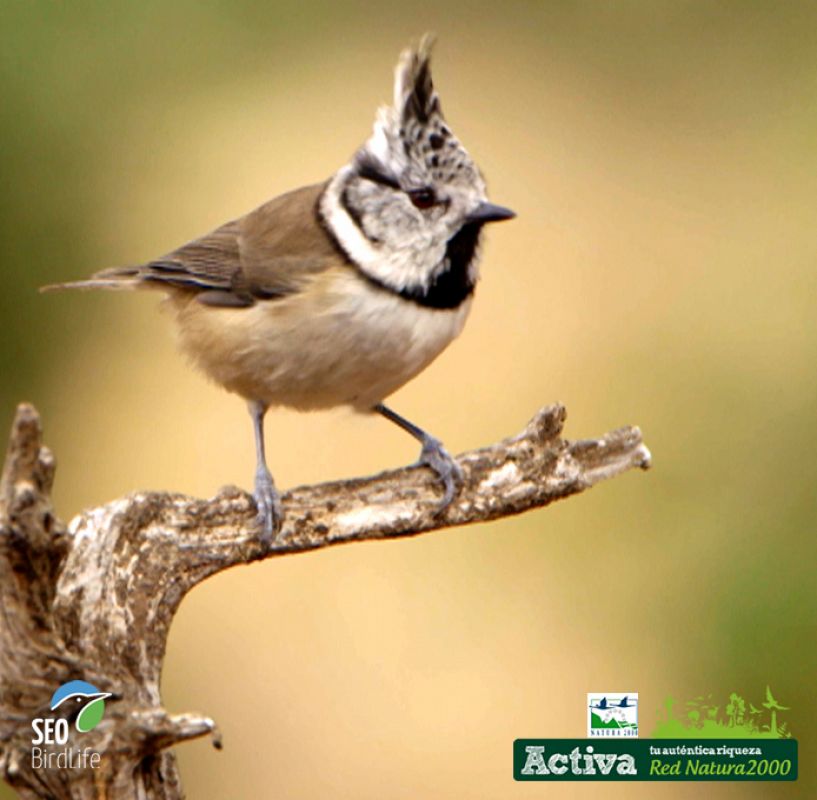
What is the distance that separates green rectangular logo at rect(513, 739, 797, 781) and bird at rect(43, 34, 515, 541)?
63 cm

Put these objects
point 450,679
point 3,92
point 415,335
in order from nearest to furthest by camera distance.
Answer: point 415,335 → point 450,679 → point 3,92

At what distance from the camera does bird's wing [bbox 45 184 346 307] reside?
276 centimetres

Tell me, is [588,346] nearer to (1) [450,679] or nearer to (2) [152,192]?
(1) [450,679]

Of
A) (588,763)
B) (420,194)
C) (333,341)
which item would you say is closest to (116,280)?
(333,341)

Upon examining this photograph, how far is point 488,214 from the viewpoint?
8.57ft

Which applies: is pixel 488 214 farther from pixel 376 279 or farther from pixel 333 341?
pixel 333 341

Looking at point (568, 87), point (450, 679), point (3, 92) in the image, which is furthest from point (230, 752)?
point (568, 87)

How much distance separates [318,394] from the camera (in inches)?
108

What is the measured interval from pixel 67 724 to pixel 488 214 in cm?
130

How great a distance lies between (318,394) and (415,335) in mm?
265

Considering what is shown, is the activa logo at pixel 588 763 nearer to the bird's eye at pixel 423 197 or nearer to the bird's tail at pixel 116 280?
the bird's eye at pixel 423 197

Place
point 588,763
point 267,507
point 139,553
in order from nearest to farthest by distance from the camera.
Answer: point 139,553 < point 267,507 < point 588,763

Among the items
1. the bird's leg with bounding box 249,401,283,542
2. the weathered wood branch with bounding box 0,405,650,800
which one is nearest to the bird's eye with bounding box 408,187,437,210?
the weathered wood branch with bounding box 0,405,650,800

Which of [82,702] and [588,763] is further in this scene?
[588,763]
